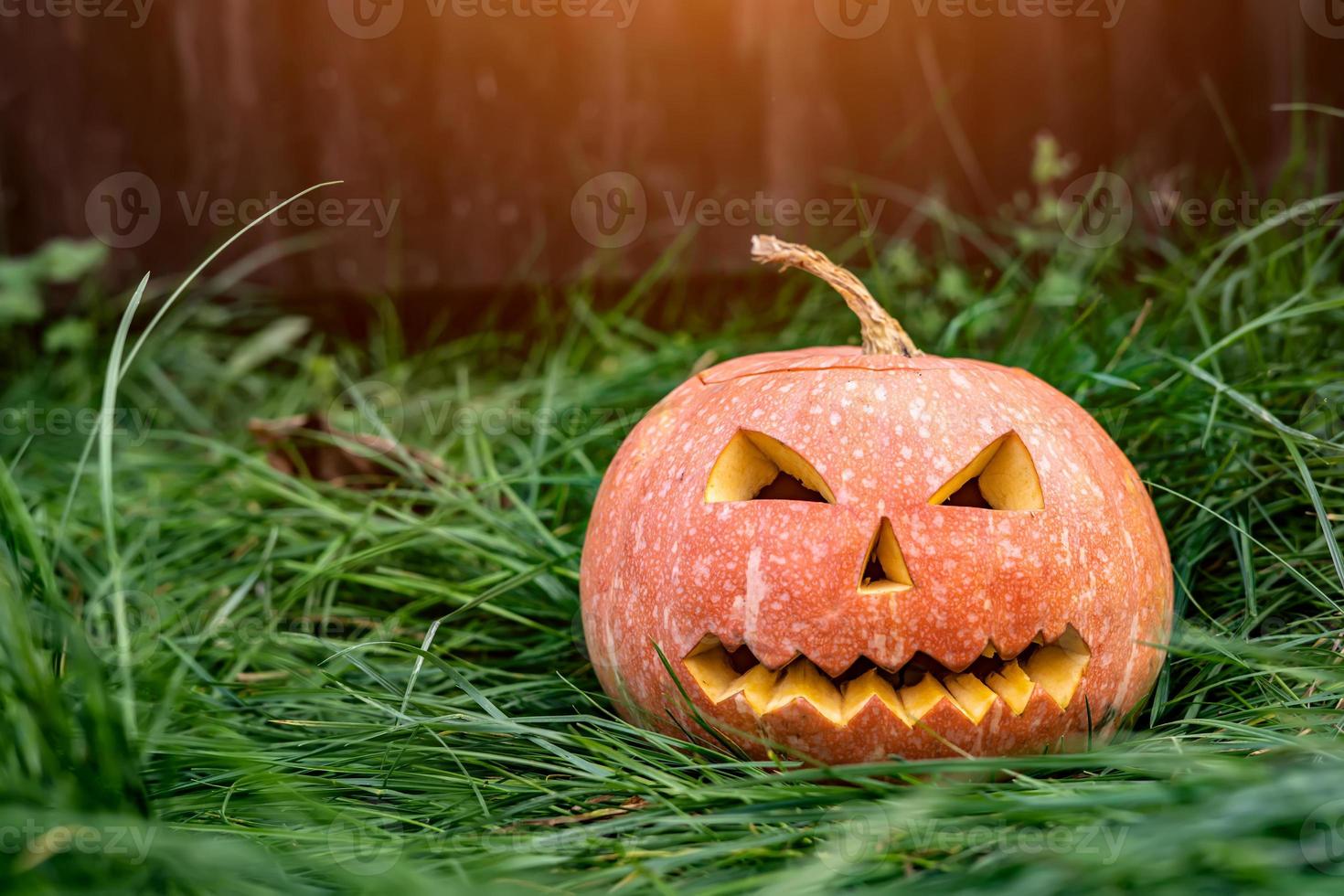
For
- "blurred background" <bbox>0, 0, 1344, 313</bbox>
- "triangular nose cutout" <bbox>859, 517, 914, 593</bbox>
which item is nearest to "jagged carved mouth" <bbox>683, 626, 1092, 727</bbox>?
"triangular nose cutout" <bbox>859, 517, 914, 593</bbox>

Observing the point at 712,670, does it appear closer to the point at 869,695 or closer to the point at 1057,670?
the point at 869,695

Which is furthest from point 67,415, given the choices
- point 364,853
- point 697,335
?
point 364,853

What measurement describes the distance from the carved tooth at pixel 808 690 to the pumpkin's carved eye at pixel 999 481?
0.26 m

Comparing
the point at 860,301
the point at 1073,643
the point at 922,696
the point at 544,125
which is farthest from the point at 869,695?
the point at 544,125

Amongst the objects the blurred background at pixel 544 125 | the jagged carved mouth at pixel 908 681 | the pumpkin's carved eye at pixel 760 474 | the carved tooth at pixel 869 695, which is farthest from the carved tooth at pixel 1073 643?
the blurred background at pixel 544 125

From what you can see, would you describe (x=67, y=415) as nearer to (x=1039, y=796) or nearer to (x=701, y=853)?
(x=701, y=853)

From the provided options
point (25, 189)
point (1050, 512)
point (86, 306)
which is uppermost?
point (25, 189)

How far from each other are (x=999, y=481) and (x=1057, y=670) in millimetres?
244

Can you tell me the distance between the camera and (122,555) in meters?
1.88

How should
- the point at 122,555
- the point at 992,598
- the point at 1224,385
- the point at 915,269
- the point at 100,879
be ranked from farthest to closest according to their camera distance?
the point at 915,269 → the point at 122,555 → the point at 1224,385 → the point at 992,598 → the point at 100,879

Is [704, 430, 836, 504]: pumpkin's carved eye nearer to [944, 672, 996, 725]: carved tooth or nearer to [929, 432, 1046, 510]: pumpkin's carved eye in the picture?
[929, 432, 1046, 510]: pumpkin's carved eye

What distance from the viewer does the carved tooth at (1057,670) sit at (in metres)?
1.22

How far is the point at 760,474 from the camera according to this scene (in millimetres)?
1323

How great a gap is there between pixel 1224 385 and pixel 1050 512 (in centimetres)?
55
